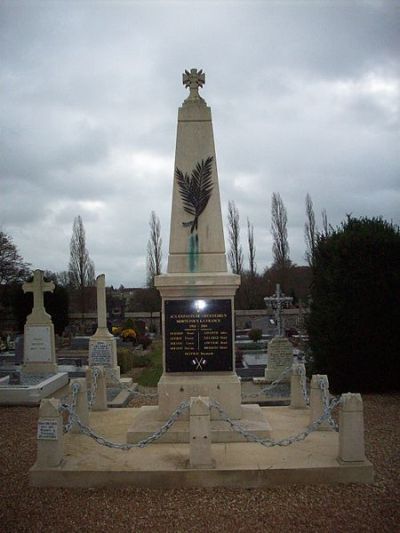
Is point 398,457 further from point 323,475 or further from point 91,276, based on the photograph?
point 91,276

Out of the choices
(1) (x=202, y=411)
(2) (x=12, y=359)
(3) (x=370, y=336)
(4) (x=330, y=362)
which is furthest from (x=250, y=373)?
(2) (x=12, y=359)

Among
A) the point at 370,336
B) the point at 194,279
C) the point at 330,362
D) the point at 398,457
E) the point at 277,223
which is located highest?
the point at 277,223

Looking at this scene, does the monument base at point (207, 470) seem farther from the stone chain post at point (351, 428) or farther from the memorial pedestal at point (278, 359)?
the memorial pedestal at point (278, 359)

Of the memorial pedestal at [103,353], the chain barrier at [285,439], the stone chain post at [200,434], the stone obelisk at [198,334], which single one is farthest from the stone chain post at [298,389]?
the memorial pedestal at [103,353]

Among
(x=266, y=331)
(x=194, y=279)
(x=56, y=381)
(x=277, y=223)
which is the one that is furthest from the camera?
(x=277, y=223)

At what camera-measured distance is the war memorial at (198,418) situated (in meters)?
5.37

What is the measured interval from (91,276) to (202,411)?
134 feet

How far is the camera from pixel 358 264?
10.9 m

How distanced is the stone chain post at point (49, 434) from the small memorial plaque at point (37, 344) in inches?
355

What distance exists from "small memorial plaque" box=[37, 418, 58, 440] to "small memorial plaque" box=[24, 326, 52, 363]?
9079mm

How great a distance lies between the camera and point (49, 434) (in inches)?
213

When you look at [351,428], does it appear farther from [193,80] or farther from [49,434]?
[193,80]

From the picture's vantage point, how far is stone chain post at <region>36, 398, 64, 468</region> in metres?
5.41

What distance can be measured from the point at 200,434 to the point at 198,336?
183 centimetres
